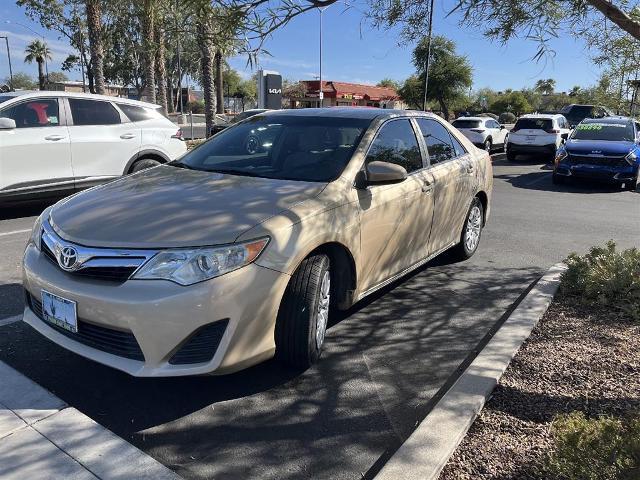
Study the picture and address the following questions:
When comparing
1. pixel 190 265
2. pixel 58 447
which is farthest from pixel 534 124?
pixel 58 447

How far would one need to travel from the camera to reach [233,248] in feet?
9.57

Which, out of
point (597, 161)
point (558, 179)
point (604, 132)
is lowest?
point (558, 179)

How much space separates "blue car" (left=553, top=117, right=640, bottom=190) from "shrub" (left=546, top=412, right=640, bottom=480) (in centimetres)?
1126

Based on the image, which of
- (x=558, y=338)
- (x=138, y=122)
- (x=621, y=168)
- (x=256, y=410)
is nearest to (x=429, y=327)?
(x=558, y=338)

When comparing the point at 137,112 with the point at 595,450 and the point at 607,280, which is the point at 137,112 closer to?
the point at 607,280

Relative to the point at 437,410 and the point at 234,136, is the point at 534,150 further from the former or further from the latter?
the point at 437,410

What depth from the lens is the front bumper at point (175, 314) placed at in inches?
109

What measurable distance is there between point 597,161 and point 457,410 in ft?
37.0

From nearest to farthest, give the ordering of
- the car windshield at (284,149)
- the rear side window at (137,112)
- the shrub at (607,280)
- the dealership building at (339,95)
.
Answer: the car windshield at (284,149)
the shrub at (607,280)
the rear side window at (137,112)
the dealership building at (339,95)

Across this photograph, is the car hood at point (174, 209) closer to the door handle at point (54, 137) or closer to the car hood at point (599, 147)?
the door handle at point (54, 137)

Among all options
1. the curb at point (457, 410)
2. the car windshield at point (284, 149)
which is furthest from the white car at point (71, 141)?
the curb at point (457, 410)

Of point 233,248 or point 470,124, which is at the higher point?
point 470,124

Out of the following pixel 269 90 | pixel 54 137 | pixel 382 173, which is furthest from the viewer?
pixel 269 90

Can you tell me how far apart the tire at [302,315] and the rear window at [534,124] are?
17147mm
